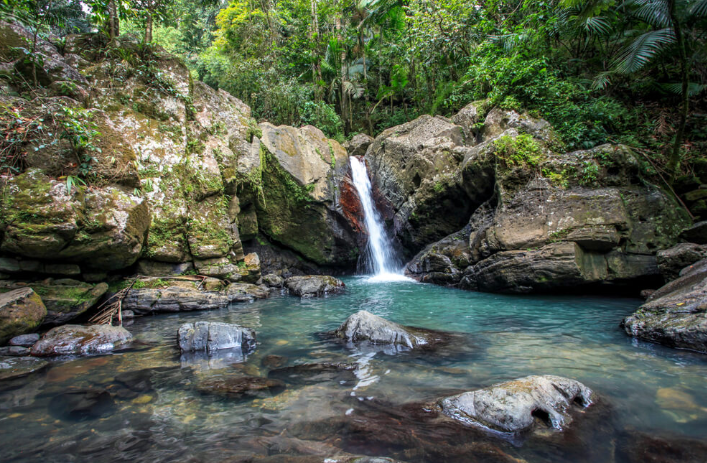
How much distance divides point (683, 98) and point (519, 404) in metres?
9.51

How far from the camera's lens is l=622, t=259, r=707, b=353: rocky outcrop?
168 inches

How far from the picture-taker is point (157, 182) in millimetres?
8734

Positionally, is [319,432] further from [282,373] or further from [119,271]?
[119,271]

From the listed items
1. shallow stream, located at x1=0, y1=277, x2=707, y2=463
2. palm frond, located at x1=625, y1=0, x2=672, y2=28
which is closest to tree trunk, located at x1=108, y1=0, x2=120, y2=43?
shallow stream, located at x1=0, y1=277, x2=707, y2=463

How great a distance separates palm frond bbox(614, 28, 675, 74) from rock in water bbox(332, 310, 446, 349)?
9.13 metres

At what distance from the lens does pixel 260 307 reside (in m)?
8.31

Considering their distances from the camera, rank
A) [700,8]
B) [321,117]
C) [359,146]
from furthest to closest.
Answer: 1. [321,117]
2. [359,146]
3. [700,8]

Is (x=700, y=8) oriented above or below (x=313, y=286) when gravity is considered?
A: above

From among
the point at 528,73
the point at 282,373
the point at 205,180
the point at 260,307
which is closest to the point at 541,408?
the point at 282,373

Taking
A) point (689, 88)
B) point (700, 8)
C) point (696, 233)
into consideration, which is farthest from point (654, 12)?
point (696, 233)

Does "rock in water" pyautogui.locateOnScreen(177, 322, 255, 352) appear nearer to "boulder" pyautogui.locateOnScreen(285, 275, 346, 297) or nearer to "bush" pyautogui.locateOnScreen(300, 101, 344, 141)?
"boulder" pyautogui.locateOnScreen(285, 275, 346, 297)

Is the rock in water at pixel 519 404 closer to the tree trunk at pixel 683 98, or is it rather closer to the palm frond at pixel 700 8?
the tree trunk at pixel 683 98

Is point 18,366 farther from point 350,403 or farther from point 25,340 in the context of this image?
point 350,403

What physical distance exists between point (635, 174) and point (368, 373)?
9167 millimetres
